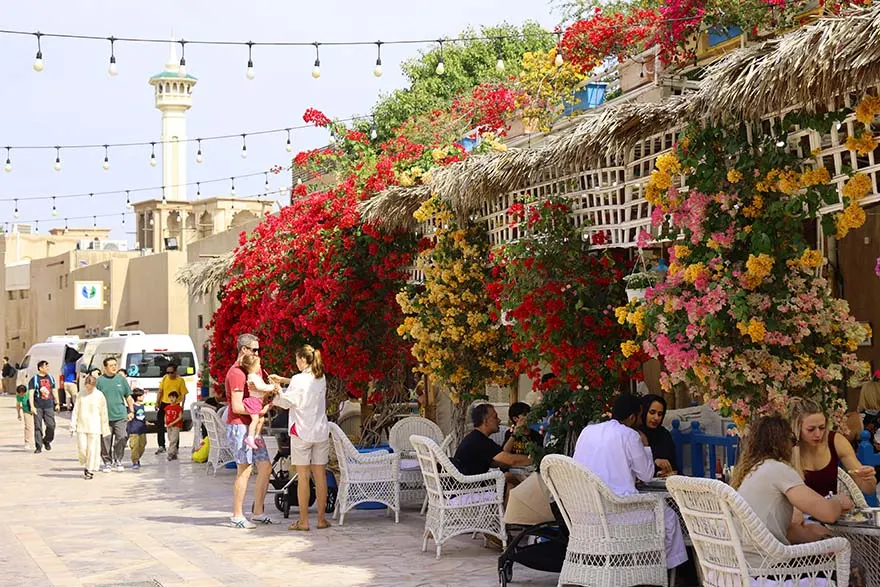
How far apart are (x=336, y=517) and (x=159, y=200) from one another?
178ft

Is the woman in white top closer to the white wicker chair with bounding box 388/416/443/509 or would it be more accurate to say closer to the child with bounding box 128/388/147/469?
the white wicker chair with bounding box 388/416/443/509

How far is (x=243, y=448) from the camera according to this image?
491 inches

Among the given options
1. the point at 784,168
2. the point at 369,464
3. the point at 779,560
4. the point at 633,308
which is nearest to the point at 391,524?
the point at 369,464

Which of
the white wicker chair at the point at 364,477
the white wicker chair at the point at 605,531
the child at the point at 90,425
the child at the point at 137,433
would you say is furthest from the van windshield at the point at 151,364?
the white wicker chair at the point at 605,531

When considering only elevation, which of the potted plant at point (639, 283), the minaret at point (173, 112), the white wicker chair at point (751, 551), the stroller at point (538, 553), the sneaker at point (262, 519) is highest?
the minaret at point (173, 112)

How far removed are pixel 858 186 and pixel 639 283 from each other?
2.46 meters

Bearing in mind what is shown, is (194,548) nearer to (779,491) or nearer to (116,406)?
(779,491)

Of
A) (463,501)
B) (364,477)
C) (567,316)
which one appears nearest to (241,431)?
(364,477)

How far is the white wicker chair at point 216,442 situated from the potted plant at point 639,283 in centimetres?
946

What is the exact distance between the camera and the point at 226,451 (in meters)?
18.8

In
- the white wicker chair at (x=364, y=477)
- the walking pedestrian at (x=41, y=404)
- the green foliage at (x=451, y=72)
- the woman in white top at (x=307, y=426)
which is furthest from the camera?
the green foliage at (x=451, y=72)

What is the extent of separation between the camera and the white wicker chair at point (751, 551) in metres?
6.41

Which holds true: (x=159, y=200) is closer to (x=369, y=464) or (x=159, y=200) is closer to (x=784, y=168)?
(x=369, y=464)

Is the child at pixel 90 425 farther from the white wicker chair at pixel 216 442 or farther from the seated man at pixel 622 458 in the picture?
the seated man at pixel 622 458
